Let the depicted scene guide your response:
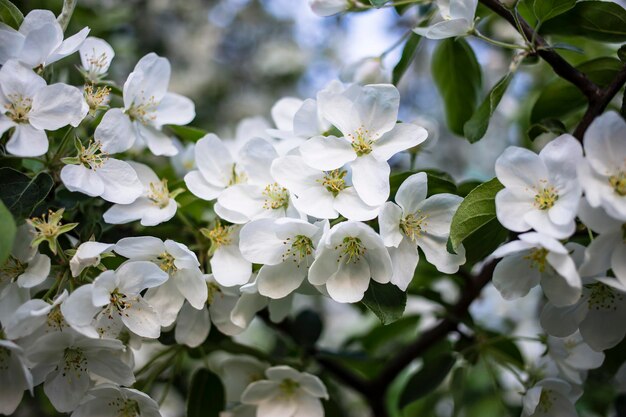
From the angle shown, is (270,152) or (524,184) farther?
(270,152)

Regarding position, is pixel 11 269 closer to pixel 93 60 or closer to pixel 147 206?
pixel 147 206

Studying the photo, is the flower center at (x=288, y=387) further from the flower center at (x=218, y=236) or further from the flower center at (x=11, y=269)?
the flower center at (x=11, y=269)

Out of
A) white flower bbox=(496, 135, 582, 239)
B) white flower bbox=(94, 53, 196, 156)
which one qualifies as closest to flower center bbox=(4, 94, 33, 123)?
white flower bbox=(94, 53, 196, 156)

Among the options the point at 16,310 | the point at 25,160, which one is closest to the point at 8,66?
the point at 25,160

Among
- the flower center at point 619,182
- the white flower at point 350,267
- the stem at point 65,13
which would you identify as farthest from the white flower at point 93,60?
the flower center at point 619,182

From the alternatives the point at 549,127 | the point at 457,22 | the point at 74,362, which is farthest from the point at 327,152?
the point at 74,362

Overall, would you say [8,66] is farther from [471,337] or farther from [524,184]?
[471,337]

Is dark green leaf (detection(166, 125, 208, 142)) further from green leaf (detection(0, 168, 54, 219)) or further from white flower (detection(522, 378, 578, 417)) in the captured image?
white flower (detection(522, 378, 578, 417))
